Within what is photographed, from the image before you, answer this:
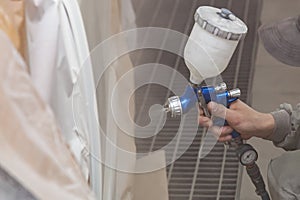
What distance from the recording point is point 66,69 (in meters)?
0.84

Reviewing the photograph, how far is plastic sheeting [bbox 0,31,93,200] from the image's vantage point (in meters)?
0.61

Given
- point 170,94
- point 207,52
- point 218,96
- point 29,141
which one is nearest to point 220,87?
point 218,96

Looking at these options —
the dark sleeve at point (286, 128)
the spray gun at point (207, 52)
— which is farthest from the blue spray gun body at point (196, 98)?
the dark sleeve at point (286, 128)

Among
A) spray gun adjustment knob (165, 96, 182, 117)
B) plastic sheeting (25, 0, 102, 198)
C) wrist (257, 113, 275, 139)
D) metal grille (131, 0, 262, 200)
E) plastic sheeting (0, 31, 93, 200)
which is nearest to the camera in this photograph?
plastic sheeting (0, 31, 93, 200)

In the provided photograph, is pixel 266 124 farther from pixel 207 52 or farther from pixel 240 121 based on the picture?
pixel 207 52

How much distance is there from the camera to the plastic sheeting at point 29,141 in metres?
0.61

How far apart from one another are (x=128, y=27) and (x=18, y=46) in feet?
1.60

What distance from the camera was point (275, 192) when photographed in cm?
134

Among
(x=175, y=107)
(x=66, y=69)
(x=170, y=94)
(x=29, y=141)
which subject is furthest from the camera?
(x=170, y=94)

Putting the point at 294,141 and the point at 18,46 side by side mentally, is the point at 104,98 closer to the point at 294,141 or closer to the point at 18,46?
the point at 18,46

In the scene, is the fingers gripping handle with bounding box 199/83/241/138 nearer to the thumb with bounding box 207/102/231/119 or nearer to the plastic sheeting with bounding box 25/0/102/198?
the thumb with bounding box 207/102/231/119

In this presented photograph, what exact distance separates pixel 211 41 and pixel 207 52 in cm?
2

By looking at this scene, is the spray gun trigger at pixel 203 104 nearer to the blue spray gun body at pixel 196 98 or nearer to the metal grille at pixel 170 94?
the blue spray gun body at pixel 196 98

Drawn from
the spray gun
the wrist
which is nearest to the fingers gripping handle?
the spray gun
